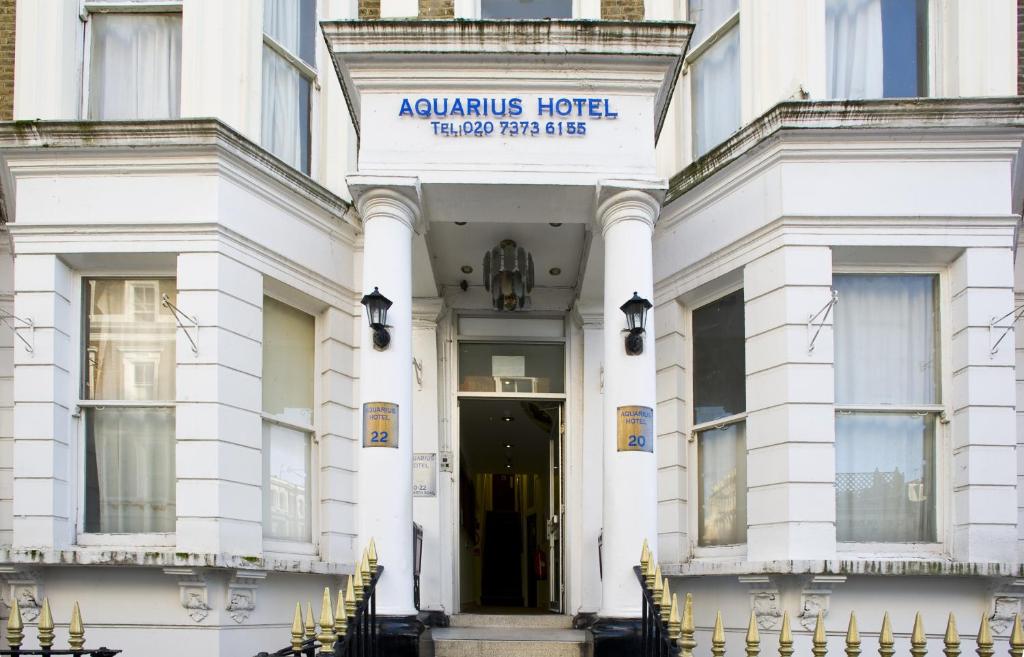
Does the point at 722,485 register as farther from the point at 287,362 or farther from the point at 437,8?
the point at 437,8

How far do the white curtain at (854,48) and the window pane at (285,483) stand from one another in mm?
5349

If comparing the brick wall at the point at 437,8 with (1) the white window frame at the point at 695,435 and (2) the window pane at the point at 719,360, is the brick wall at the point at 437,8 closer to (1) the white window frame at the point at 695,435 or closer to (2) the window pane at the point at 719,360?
(1) the white window frame at the point at 695,435

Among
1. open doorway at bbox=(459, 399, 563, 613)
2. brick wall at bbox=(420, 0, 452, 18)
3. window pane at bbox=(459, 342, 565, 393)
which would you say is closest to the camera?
brick wall at bbox=(420, 0, 452, 18)

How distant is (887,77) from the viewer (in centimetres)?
877

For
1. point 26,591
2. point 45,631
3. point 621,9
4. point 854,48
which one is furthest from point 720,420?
point 26,591

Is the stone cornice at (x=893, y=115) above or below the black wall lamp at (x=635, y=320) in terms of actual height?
above

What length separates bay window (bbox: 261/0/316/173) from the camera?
9305 millimetres

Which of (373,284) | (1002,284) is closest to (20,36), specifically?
(373,284)

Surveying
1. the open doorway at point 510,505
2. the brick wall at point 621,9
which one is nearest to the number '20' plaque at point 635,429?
the open doorway at point 510,505

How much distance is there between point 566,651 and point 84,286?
480 cm

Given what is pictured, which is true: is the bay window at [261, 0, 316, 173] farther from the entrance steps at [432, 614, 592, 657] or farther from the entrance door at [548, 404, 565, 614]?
the entrance steps at [432, 614, 592, 657]

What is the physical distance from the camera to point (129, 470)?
8.38 m

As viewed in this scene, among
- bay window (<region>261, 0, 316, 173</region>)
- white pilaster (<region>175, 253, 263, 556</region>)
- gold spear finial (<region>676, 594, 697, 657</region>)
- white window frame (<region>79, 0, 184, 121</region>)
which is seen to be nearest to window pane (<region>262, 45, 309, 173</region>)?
bay window (<region>261, 0, 316, 173</region>)

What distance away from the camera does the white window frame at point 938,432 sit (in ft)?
26.2
